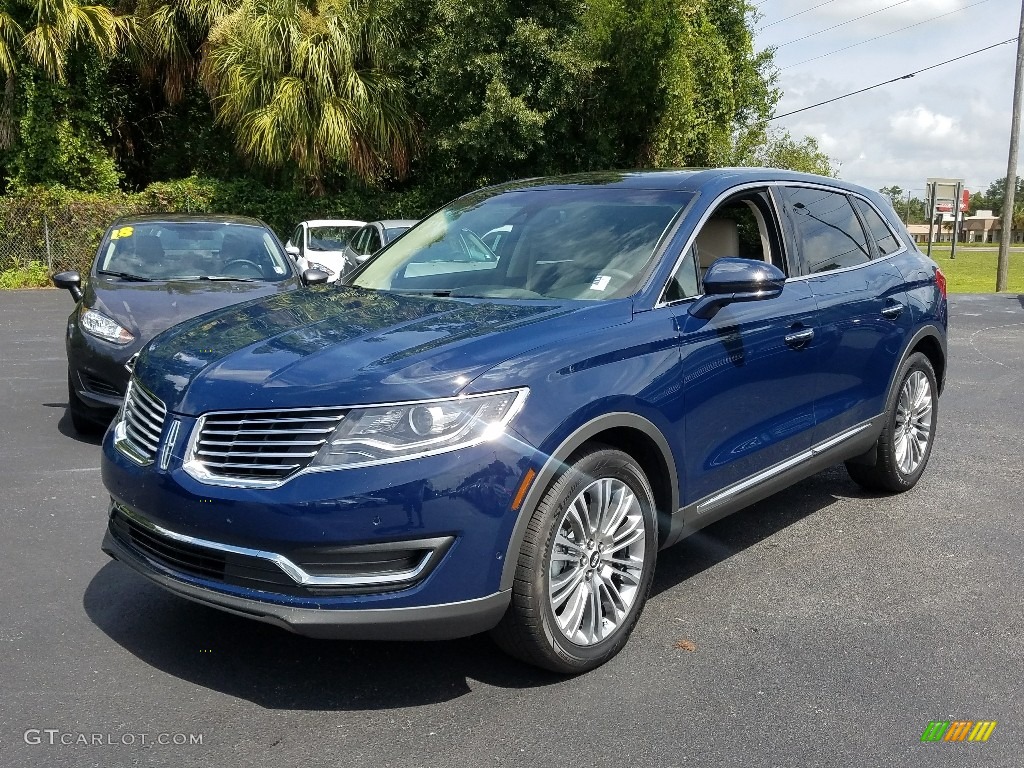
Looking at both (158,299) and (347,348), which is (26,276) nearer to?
(158,299)

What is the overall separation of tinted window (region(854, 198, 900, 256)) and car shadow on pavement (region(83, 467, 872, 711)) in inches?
102

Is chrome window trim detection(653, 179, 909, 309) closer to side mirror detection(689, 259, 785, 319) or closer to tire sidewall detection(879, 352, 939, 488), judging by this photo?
side mirror detection(689, 259, 785, 319)

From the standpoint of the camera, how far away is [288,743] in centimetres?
306

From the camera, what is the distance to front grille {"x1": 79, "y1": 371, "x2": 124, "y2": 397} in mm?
6441

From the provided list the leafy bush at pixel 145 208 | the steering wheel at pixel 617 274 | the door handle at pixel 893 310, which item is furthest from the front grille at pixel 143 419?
the leafy bush at pixel 145 208

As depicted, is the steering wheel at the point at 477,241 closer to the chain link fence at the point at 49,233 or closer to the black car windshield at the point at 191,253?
the black car windshield at the point at 191,253

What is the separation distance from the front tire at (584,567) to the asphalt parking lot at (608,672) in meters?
0.14

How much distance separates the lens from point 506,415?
3166 mm

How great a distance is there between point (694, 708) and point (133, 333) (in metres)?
4.61

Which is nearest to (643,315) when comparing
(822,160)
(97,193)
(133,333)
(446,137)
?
(133,333)

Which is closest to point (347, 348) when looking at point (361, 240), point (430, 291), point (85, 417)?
point (430, 291)

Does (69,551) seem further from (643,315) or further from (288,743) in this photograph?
(643,315)

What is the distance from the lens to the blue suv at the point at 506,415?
306cm

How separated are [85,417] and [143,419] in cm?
351
